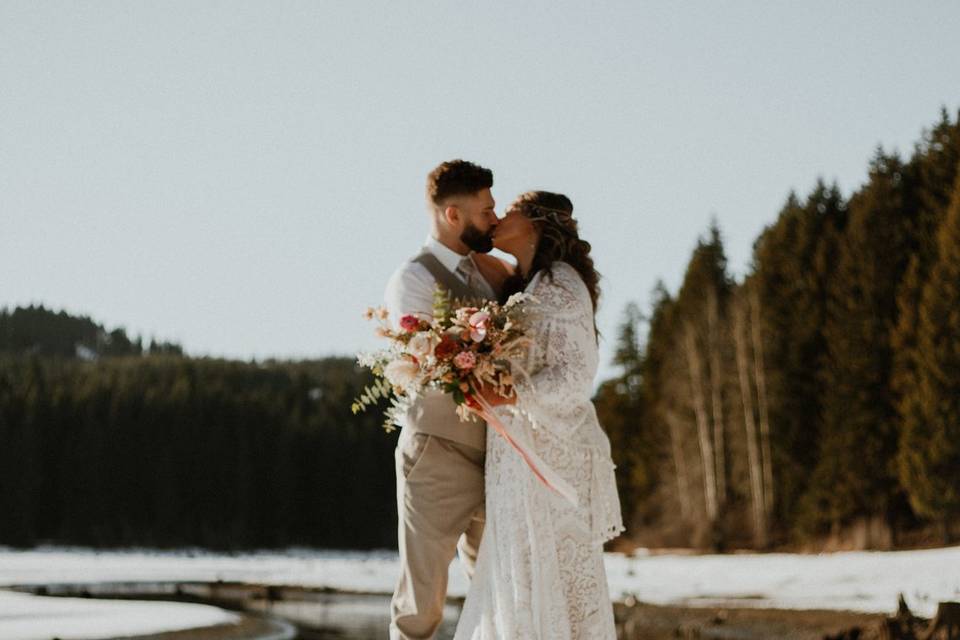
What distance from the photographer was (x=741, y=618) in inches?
827

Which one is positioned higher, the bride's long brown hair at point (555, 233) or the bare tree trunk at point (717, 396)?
the bare tree trunk at point (717, 396)

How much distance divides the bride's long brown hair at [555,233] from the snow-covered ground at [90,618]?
13.4 metres

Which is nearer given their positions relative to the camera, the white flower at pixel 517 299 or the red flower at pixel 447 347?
the red flower at pixel 447 347

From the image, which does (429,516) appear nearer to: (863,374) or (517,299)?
(517,299)

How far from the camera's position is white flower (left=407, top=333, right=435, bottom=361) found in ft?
19.6

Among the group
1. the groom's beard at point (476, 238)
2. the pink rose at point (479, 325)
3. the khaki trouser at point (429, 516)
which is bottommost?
the khaki trouser at point (429, 516)

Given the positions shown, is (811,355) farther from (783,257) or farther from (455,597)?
(455,597)

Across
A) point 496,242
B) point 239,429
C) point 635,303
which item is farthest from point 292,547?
point 496,242

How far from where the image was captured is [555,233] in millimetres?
6332

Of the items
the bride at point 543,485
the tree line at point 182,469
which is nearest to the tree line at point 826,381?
the bride at point 543,485

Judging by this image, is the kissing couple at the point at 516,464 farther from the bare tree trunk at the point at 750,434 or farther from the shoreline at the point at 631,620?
the bare tree trunk at the point at 750,434

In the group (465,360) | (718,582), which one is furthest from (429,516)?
(718,582)

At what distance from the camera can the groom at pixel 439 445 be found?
6.07m

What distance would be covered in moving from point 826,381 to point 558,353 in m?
34.0
